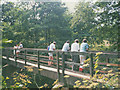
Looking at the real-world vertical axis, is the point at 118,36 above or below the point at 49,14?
below

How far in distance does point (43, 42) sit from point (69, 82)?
56.8 ft

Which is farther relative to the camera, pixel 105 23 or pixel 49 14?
pixel 49 14

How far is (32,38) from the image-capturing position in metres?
21.4

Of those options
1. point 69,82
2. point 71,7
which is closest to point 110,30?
point 69,82

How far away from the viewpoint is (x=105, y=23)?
6.68 m

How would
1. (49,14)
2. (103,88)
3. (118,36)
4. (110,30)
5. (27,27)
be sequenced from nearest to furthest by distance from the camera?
(103,88)
(118,36)
(110,30)
(27,27)
(49,14)

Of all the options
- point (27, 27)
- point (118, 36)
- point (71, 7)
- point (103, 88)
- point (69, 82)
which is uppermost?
point (71, 7)

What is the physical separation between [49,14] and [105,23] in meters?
16.1

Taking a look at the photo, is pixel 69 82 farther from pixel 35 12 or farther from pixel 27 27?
pixel 35 12

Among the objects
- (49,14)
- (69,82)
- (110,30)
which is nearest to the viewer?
(69,82)

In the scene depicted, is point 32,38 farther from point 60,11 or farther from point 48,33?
point 60,11

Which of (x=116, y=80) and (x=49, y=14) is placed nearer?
(x=116, y=80)

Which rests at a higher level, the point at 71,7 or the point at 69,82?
the point at 71,7

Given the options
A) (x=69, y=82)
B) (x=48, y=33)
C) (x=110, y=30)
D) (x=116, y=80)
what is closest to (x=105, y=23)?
(x=110, y=30)
